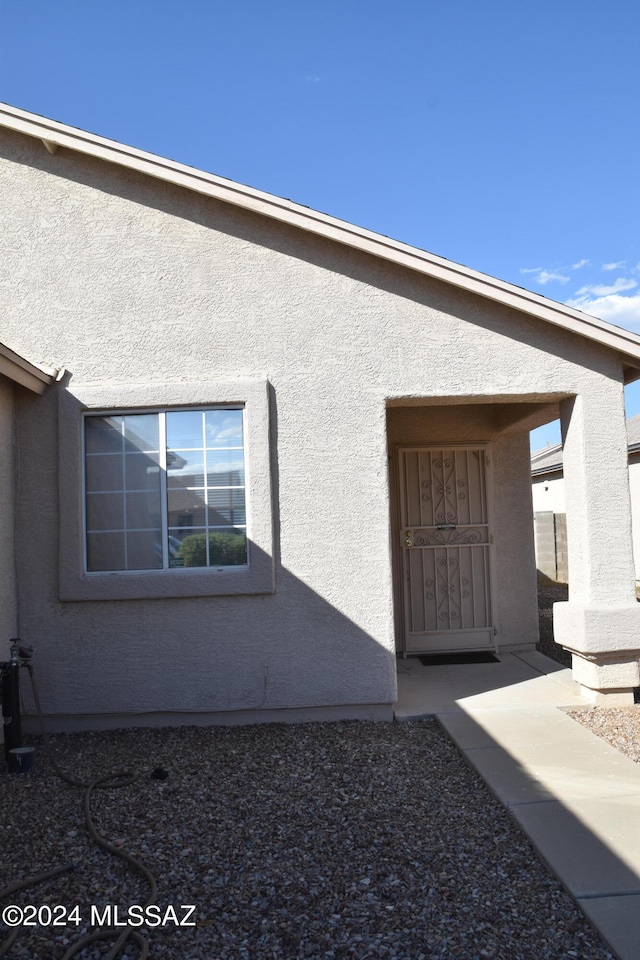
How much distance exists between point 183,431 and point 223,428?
0.35m

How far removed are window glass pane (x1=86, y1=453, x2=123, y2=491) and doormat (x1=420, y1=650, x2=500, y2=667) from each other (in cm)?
409

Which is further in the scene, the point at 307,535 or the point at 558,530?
the point at 558,530

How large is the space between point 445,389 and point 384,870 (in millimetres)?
3931

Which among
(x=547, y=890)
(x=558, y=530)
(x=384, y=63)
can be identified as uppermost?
(x=384, y=63)

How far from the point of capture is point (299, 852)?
3930mm

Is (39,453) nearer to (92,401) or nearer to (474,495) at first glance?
(92,401)

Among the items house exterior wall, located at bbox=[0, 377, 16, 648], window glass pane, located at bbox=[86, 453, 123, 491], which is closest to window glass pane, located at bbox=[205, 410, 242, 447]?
window glass pane, located at bbox=[86, 453, 123, 491]

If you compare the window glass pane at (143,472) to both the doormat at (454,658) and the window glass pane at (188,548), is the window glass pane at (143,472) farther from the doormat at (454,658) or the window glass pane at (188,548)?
the doormat at (454,658)

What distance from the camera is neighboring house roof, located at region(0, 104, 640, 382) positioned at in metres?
6.16

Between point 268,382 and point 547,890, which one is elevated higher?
point 268,382

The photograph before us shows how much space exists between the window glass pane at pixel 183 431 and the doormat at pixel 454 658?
3.82m

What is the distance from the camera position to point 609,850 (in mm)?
3754

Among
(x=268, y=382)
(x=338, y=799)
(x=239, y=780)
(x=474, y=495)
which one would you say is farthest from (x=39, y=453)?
(x=474, y=495)

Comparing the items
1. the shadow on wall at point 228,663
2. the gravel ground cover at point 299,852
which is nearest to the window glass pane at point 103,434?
the shadow on wall at point 228,663
